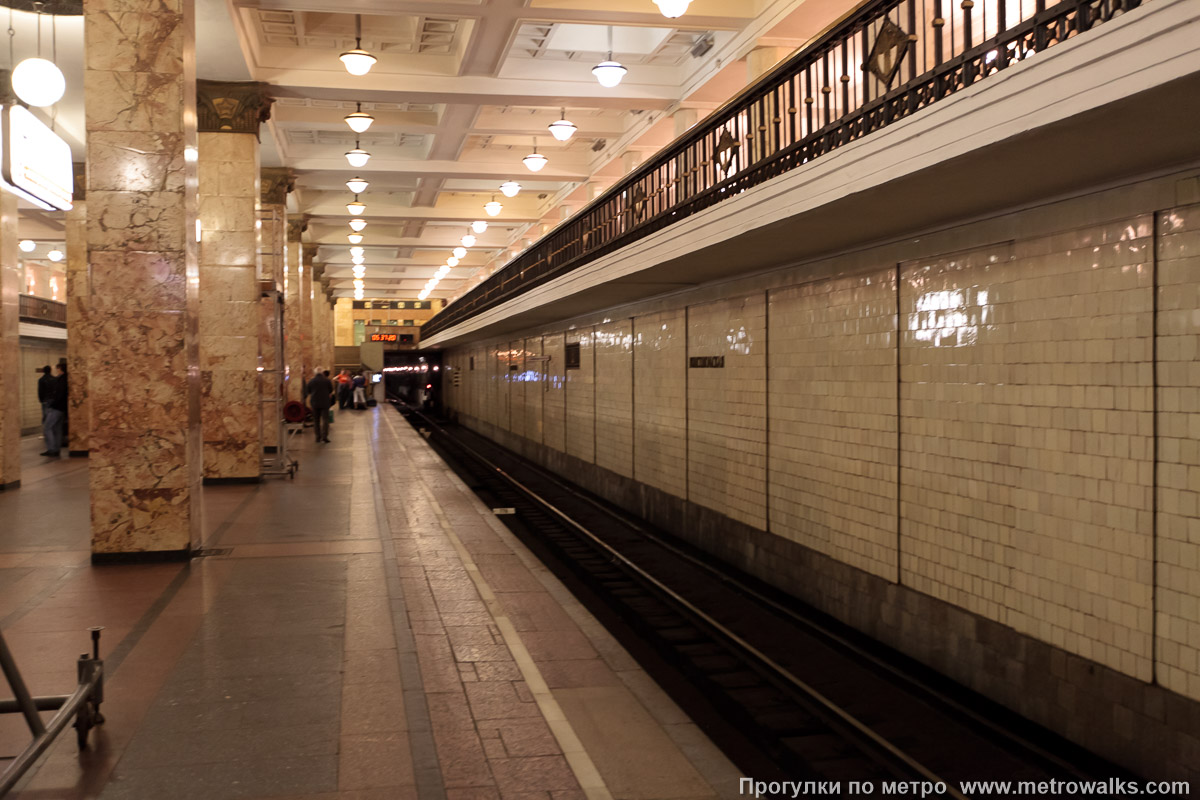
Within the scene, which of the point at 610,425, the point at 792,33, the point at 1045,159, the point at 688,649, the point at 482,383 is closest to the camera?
the point at 1045,159

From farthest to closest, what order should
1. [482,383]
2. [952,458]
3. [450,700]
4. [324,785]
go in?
1. [482,383]
2. [952,458]
3. [450,700]
4. [324,785]

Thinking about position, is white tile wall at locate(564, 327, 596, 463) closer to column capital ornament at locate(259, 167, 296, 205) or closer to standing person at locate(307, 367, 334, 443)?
standing person at locate(307, 367, 334, 443)

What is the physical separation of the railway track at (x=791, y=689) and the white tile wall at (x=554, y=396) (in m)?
8.88

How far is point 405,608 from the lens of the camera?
7.36 m

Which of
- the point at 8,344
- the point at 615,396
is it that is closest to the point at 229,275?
the point at 8,344

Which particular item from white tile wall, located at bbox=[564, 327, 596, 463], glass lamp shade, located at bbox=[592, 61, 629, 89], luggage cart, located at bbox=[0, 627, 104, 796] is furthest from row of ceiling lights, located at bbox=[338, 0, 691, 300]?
luggage cart, located at bbox=[0, 627, 104, 796]

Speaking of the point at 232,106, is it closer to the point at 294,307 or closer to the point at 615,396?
the point at 615,396

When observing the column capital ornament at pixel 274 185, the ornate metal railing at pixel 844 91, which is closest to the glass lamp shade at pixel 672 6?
the ornate metal railing at pixel 844 91

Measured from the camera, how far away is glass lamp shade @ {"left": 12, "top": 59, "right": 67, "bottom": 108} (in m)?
9.84

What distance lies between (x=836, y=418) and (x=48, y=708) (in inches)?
257

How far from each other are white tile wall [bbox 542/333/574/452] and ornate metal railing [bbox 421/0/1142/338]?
16.3 feet

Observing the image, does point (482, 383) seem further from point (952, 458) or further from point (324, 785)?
point (324, 785)

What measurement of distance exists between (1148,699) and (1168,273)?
222cm

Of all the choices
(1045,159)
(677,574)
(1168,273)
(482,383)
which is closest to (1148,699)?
(1168,273)
